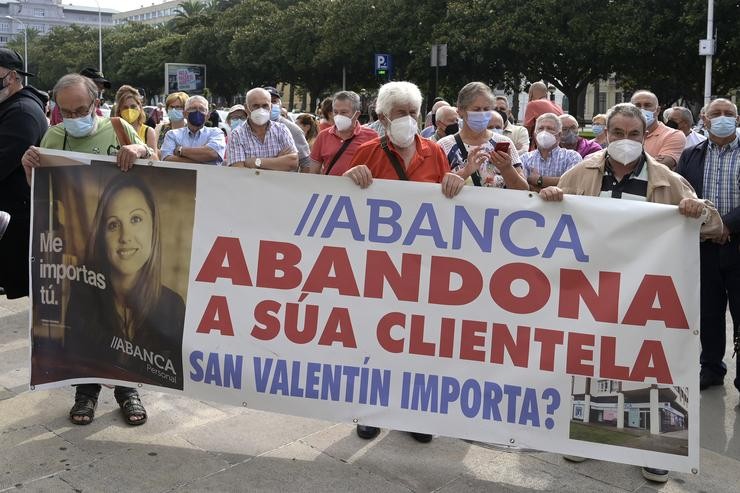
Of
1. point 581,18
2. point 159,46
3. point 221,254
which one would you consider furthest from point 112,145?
point 159,46

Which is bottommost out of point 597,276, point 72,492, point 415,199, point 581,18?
point 72,492

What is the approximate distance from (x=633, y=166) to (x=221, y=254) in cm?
198

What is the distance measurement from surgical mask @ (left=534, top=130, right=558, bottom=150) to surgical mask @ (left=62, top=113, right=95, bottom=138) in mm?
3316

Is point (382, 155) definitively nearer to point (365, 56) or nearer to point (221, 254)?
point (221, 254)

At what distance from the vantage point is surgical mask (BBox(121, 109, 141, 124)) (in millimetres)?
7164

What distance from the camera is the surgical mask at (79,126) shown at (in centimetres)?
392

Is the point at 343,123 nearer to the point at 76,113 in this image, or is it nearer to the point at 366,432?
the point at 76,113

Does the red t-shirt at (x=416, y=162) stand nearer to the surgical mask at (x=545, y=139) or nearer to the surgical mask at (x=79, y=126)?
the surgical mask at (x=79, y=126)

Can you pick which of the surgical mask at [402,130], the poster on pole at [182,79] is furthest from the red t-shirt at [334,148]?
the poster on pole at [182,79]

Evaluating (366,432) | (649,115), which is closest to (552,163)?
(649,115)

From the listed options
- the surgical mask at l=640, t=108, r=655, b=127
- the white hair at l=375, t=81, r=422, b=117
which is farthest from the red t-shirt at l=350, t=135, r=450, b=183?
the surgical mask at l=640, t=108, r=655, b=127

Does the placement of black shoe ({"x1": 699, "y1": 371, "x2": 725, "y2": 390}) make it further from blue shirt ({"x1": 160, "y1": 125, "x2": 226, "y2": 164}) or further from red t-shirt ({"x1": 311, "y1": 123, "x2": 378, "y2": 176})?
blue shirt ({"x1": 160, "y1": 125, "x2": 226, "y2": 164})

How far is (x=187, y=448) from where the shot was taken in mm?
3652

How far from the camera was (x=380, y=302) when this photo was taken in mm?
3402
